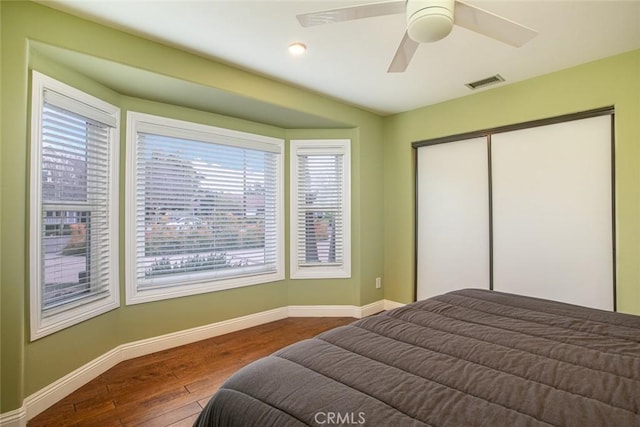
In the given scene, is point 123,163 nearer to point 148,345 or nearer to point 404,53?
point 148,345

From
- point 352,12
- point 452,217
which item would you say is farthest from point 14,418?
point 452,217

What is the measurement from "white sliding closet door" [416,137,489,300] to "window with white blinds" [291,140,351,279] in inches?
35.2

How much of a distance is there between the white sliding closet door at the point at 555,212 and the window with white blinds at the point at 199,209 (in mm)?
2373

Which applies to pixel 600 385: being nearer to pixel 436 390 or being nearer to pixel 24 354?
pixel 436 390

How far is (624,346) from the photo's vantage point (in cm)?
129

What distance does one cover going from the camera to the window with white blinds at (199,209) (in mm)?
2867

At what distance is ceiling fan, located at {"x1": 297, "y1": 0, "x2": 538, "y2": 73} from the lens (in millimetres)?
1349

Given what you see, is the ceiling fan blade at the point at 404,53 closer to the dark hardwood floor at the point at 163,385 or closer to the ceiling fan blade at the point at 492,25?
the ceiling fan blade at the point at 492,25

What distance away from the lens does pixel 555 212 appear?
2881 mm

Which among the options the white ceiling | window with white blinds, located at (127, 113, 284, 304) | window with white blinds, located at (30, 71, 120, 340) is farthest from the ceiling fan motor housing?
window with white blinds, located at (127, 113, 284, 304)

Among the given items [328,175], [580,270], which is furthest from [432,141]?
[580,270]

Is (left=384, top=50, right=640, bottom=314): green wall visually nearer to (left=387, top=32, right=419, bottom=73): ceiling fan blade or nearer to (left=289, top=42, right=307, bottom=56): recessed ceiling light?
(left=387, top=32, right=419, bottom=73): ceiling fan blade

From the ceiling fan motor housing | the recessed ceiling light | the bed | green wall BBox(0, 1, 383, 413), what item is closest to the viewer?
the bed

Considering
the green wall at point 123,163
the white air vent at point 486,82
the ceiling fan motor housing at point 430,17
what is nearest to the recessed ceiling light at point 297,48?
the green wall at point 123,163
